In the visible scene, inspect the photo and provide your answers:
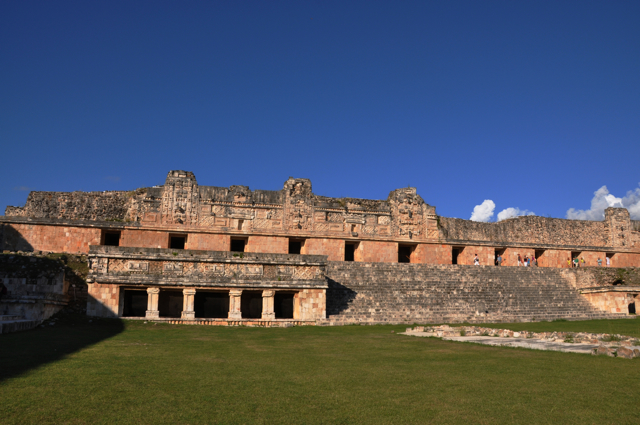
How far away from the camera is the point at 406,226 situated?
24.4 m

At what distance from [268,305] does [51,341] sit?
22.5 feet

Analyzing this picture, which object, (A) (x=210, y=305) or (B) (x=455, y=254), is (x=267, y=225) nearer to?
(A) (x=210, y=305)

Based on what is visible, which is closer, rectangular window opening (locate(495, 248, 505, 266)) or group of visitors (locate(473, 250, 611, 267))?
group of visitors (locate(473, 250, 611, 267))

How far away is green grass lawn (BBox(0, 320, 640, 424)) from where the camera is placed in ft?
14.5

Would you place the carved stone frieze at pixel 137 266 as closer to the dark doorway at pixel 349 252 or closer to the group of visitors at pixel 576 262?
the dark doorway at pixel 349 252

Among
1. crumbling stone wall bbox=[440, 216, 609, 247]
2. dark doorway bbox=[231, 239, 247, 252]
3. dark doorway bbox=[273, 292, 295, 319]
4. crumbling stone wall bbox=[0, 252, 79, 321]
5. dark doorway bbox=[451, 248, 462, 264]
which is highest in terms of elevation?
crumbling stone wall bbox=[440, 216, 609, 247]

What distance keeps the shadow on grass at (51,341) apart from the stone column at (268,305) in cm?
406

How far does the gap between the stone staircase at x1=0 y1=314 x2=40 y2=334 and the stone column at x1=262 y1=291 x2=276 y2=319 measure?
6038mm

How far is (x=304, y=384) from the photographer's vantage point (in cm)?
574

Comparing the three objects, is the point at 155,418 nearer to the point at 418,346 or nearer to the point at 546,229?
the point at 418,346

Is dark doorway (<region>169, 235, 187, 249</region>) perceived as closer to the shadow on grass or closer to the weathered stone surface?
the shadow on grass

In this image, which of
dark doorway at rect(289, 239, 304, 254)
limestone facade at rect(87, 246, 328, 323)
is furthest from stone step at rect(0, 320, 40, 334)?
dark doorway at rect(289, 239, 304, 254)

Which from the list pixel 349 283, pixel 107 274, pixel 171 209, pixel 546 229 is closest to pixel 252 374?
pixel 107 274

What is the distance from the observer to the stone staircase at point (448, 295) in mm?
15820
